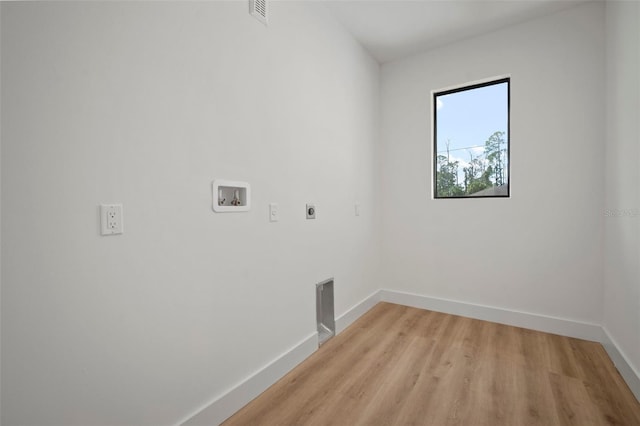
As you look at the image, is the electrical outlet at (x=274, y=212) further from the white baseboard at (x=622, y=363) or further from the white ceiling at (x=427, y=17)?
the white baseboard at (x=622, y=363)

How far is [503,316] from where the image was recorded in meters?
2.79

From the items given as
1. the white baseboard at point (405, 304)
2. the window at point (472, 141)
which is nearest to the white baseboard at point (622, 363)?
the white baseboard at point (405, 304)

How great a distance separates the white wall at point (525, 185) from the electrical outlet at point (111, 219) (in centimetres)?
284

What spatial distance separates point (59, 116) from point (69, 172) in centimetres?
19

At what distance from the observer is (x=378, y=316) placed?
3012mm

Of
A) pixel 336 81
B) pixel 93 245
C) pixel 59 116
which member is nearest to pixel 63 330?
pixel 93 245

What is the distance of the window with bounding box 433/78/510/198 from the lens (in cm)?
286

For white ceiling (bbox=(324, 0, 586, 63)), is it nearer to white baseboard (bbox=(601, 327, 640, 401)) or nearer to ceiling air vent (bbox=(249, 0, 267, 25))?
ceiling air vent (bbox=(249, 0, 267, 25))

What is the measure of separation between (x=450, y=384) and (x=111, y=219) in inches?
83.6

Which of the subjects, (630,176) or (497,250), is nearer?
(630,176)

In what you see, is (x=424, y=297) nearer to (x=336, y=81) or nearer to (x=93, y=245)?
(x=336, y=81)

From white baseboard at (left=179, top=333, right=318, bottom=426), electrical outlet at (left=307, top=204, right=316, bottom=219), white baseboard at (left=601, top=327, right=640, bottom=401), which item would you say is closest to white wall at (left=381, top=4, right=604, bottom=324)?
white baseboard at (left=601, top=327, right=640, bottom=401)

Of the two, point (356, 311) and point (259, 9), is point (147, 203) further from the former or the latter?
point (356, 311)

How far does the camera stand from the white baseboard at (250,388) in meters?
1.47
